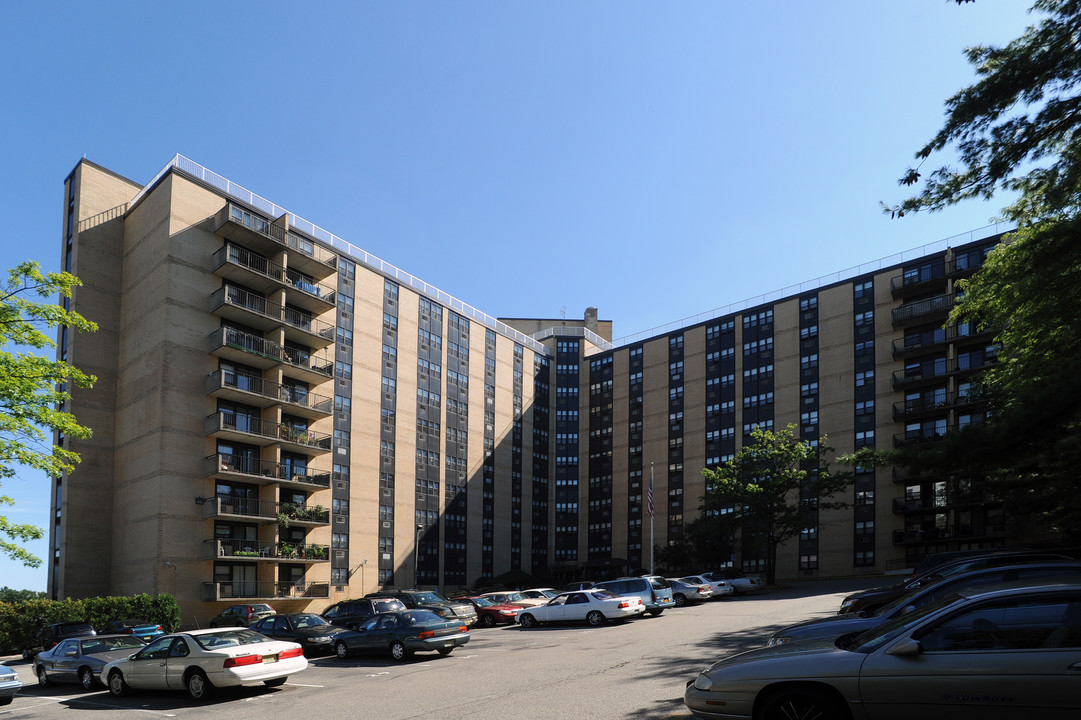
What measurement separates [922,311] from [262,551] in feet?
164

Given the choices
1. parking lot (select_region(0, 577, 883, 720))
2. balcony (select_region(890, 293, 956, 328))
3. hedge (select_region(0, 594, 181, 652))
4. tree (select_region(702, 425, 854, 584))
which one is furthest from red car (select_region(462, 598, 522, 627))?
balcony (select_region(890, 293, 956, 328))

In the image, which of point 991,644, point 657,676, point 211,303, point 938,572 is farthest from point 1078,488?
point 211,303

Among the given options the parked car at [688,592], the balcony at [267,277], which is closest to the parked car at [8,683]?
the parked car at [688,592]

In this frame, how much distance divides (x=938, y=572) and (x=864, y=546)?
45.8m

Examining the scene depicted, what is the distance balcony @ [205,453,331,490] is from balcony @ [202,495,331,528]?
1239mm

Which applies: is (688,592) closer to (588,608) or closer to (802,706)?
(588,608)

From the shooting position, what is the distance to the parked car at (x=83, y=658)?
18.6 meters

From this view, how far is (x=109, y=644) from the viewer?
Answer: 19781mm

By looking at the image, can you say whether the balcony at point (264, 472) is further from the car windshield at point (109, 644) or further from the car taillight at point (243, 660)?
the car taillight at point (243, 660)

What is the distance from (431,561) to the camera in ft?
204

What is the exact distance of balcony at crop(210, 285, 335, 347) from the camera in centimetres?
4431

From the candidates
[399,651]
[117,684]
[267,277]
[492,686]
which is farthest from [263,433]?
[492,686]

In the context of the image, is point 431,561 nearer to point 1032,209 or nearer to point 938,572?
point 938,572

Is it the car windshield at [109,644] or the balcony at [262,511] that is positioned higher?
the balcony at [262,511]
